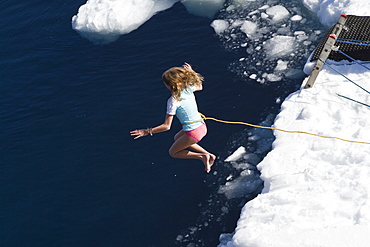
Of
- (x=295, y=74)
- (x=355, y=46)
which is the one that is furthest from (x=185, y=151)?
(x=355, y=46)

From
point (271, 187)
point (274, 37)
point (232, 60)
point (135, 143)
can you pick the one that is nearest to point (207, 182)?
point (271, 187)

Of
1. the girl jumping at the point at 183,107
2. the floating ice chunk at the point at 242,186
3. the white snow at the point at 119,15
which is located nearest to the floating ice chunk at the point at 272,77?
the floating ice chunk at the point at 242,186

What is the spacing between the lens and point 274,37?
903 cm

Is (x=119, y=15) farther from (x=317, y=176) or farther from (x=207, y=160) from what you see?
(x=317, y=176)

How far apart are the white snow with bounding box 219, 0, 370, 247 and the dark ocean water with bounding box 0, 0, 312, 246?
25.3 inches

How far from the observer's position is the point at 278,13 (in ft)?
31.5

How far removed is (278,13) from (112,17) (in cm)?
376

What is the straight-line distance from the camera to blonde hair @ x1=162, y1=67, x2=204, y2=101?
17.9ft

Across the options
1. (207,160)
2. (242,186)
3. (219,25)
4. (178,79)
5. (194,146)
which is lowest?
(242,186)

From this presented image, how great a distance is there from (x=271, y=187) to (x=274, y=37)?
401 centimetres

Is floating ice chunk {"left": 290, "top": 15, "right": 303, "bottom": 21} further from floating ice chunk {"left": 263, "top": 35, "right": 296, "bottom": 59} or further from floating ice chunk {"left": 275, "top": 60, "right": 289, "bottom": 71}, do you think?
floating ice chunk {"left": 275, "top": 60, "right": 289, "bottom": 71}

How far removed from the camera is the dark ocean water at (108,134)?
21.9ft

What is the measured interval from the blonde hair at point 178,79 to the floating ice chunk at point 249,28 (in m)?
4.10

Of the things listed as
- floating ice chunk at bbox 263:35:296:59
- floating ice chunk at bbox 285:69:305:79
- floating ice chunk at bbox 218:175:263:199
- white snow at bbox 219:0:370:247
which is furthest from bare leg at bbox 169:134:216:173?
floating ice chunk at bbox 263:35:296:59
